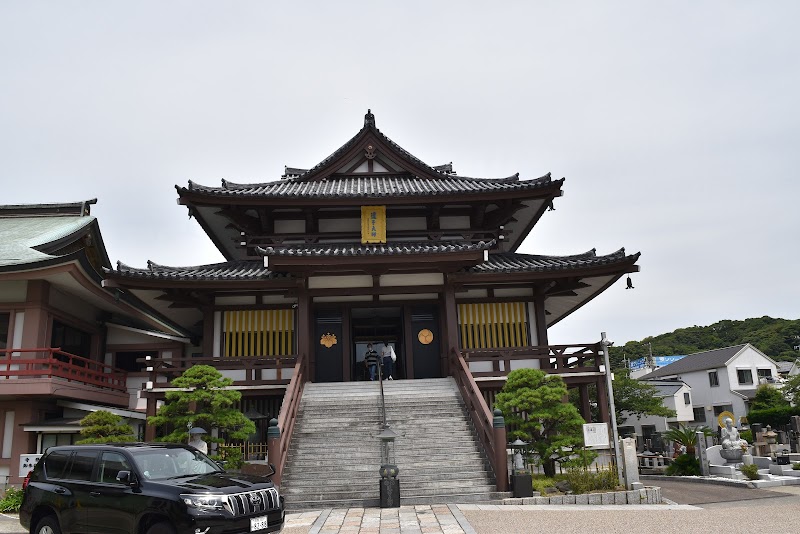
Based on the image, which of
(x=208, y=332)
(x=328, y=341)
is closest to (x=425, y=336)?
(x=328, y=341)

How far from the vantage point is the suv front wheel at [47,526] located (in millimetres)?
9705

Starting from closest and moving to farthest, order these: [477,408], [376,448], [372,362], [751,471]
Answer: [376,448] < [477,408] < [751,471] < [372,362]

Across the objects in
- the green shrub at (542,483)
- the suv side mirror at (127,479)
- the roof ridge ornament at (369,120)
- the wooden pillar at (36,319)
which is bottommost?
the green shrub at (542,483)

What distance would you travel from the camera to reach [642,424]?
55.7 metres

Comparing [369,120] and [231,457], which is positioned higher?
[369,120]

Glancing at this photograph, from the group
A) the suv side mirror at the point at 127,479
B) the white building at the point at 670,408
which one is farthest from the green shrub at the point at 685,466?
the white building at the point at 670,408

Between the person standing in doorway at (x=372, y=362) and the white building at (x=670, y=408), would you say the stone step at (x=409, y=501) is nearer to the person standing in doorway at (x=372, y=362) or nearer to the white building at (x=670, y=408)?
the person standing in doorway at (x=372, y=362)

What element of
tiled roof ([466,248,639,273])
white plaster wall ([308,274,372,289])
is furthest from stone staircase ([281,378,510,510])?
tiled roof ([466,248,639,273])

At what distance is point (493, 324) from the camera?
2186 cm

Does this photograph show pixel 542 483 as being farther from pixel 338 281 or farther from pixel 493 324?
pixel 338 281

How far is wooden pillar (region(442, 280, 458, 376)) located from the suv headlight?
1216 centimetres

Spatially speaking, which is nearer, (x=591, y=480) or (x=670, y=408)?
(x=591, y=480)

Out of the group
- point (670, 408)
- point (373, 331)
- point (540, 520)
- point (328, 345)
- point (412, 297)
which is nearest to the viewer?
point (540, 520)

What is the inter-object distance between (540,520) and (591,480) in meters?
3.26
